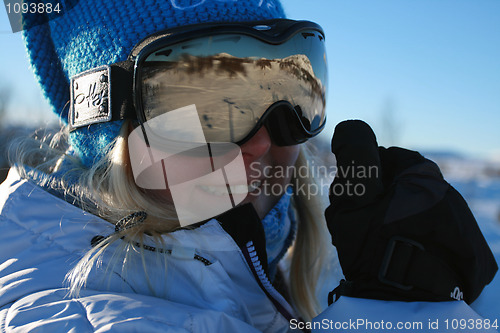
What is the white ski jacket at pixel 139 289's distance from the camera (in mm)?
933

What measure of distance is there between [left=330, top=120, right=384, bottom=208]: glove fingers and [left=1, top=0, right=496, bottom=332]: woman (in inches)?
11.9

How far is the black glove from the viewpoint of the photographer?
1.07 metres

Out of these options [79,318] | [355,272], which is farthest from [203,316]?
[355,272]

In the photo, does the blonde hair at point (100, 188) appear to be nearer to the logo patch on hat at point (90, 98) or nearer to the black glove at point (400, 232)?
the logo patch on hat at point (90, 98)

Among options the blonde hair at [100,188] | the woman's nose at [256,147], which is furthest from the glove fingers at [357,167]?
the blonde hair at [100,188]

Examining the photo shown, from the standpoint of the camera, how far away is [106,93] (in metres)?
1.30

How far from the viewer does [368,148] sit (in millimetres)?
1141

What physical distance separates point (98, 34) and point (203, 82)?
0.41 m

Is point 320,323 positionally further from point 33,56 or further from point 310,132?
point 33,56

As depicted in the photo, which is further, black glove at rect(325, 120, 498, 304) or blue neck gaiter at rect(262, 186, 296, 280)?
blue neck gaiter at rect(262, 186, 296, 280)

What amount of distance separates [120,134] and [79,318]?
1.97 ft

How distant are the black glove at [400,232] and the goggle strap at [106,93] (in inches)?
26.5

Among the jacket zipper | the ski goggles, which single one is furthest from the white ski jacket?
the ski goggles

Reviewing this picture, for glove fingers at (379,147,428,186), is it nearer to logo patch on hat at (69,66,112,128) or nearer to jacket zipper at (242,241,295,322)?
jacket zipper at (242,241,295,322)
